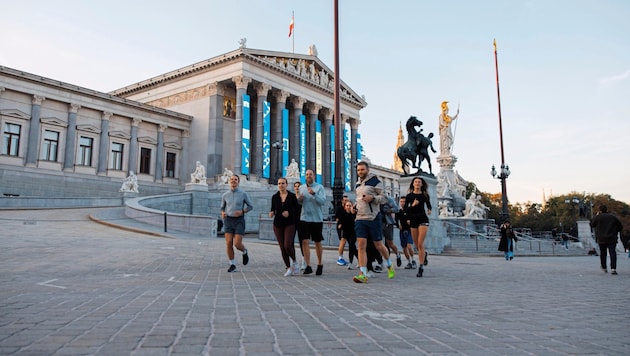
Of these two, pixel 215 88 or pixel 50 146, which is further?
pixel 215 88

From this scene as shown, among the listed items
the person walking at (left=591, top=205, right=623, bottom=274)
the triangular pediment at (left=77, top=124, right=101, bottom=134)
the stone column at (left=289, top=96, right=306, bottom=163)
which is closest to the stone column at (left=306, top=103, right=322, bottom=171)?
the stone column at (left=289, top=96, right=306, bottom=163)

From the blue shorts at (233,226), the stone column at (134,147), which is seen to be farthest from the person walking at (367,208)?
the stone column at (134,147)

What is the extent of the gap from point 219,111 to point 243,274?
4000cm

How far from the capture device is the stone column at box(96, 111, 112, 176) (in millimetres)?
41478

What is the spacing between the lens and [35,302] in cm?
494

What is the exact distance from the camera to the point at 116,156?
43.7 meters

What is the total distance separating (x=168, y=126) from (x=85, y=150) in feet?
28.2

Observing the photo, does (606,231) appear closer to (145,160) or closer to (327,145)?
(145,160)

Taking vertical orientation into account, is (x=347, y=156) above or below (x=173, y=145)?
above

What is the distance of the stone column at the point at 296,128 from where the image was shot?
49406 millimetres

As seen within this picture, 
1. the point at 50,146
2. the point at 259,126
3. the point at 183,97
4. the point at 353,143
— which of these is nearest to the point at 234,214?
the point at 50,146

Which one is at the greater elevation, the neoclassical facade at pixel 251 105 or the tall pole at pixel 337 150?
the neoclassical facade at pixel 251 105

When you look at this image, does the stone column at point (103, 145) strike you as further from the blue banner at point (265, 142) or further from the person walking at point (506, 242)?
the person walking at point (506, 242)

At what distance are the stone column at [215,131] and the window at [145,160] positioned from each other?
18.7 feet
